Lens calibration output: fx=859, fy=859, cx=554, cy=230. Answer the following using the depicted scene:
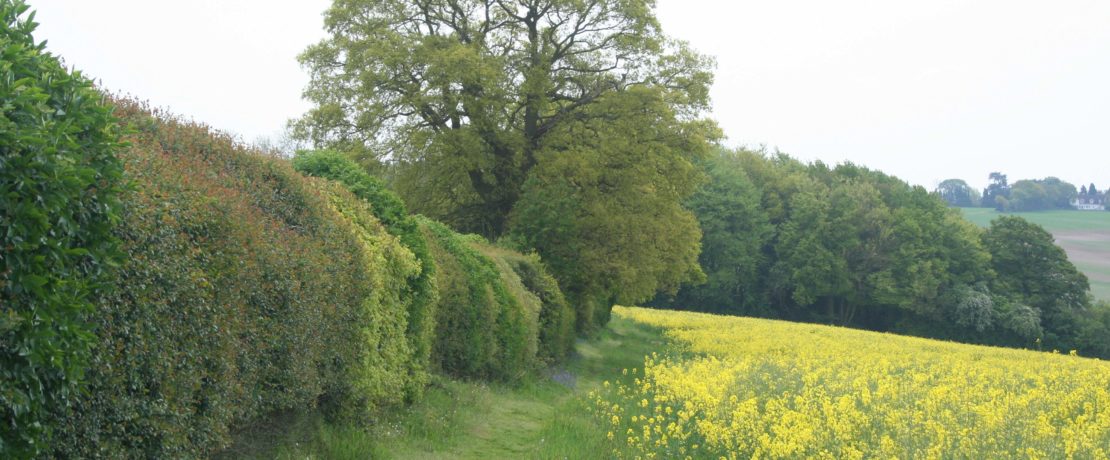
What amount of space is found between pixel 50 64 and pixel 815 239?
5991cm

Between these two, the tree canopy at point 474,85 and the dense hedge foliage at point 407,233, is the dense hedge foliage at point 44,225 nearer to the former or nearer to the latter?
the dense hedge foliage at point 407,233

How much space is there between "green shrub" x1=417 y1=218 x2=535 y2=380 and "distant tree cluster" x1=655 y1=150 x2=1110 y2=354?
42637 mm

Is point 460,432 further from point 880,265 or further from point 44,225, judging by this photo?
point 880,265

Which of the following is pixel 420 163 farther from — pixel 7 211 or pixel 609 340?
pixel 7 211

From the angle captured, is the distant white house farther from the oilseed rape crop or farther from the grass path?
the grass path

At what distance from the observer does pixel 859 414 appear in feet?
34.1

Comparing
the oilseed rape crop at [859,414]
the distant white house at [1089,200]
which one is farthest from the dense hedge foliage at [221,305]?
the distant white house at [1089,200]

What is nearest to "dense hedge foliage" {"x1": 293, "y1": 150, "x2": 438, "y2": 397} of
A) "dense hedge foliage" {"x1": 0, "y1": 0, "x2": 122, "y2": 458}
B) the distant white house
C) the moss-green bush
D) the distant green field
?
the moss-green bush

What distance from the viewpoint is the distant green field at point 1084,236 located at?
236 feet

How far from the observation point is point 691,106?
28.0 meters

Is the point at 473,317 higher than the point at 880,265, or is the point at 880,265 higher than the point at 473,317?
the point at 880,265

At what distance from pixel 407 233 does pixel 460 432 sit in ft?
10.3

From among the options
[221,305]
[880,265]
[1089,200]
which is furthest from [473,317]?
[1089,200]

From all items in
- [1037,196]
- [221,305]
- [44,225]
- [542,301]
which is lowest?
[542,301]
